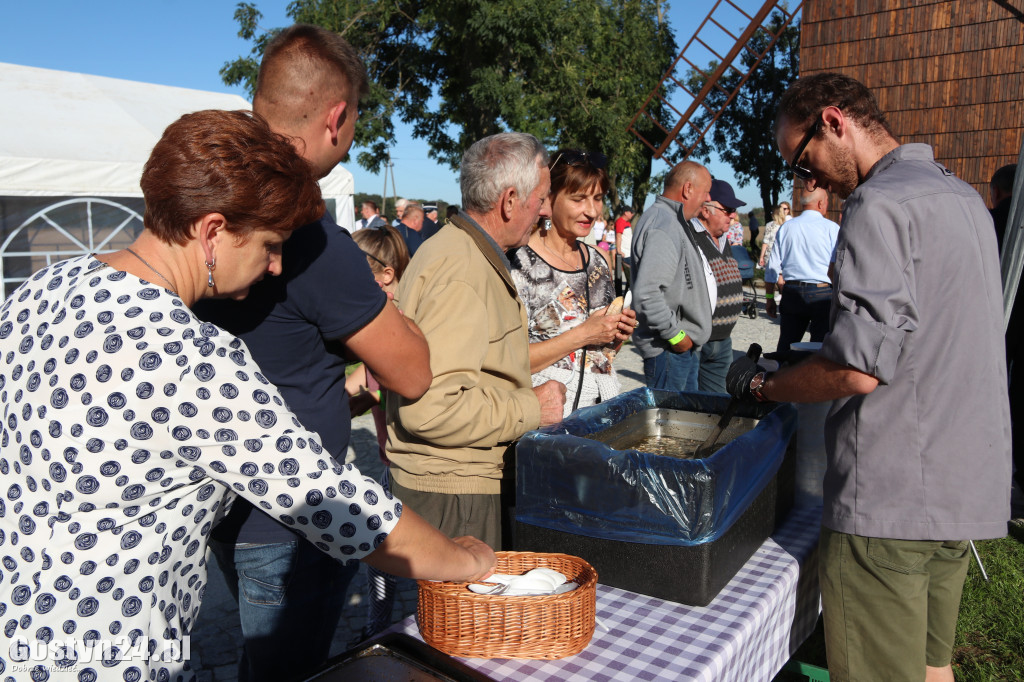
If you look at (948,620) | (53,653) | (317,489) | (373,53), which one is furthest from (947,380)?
(373,53)

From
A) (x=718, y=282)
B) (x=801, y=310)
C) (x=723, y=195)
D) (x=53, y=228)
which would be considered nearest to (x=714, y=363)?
(x=718, y=282)

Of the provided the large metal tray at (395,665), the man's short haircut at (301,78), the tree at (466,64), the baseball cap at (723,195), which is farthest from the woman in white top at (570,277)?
the tree at (466,64)

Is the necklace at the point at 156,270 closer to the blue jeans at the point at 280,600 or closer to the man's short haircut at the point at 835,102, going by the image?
the blue jeans at the point at 280,600

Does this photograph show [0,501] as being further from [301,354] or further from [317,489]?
[301,354]

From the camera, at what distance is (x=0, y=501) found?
1.15m

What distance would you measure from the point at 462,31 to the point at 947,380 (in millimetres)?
15765

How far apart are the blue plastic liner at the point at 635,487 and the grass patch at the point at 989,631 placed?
1.47 m

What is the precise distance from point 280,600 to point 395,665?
0.45 metres

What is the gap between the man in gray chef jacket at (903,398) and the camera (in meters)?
1.62

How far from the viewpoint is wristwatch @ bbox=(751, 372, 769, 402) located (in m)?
1.98

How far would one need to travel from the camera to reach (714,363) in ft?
15.8

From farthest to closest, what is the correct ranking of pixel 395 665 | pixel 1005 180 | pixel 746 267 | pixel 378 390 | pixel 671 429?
pixel 746 267
pixel 1005 180
pixel 378 390
pixel 671 429
pixel 395 665

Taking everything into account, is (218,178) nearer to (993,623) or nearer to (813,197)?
(993,623)

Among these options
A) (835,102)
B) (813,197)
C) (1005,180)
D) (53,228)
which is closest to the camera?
(835,102)
